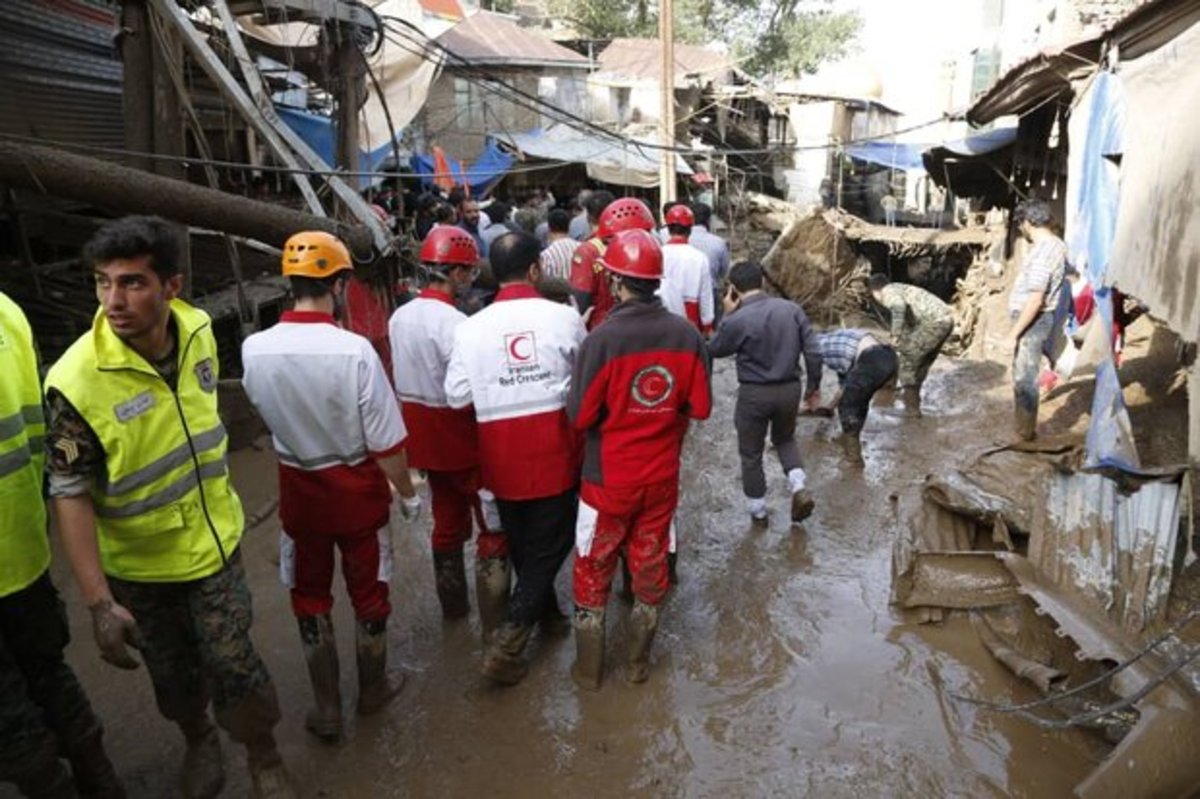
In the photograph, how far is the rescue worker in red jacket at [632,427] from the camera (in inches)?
128

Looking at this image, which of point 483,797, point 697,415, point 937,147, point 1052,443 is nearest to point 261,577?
point 483,797

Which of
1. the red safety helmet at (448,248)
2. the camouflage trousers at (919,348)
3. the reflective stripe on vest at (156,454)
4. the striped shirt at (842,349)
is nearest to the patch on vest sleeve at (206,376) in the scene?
the reflective stripe on vest at (156,454)

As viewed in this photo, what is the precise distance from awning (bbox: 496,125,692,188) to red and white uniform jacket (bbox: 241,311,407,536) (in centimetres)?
1650

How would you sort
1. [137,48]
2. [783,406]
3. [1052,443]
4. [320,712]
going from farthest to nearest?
[1052,443]
[783,406]
[137,48]
[320,712]

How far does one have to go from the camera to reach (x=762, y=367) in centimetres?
489

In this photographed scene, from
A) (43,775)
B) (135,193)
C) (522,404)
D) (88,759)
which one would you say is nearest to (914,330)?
(522,404)

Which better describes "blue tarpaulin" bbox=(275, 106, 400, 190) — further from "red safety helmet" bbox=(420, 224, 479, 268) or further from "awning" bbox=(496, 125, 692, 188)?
"awning" bbox=(496, 125, 692, 188)

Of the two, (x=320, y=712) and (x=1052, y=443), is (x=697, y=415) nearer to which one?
(x=320, y=712)

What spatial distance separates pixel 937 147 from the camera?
1158 centimetres

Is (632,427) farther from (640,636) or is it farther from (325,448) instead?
(325,448)

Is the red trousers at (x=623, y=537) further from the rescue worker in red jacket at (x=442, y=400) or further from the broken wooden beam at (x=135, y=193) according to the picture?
the broken wooden beam at (x=135, y=193)

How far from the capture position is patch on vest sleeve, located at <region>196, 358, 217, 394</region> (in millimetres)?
2582

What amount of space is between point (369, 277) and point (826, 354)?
143 inches

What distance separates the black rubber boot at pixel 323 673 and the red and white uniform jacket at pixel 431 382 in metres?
0.88
